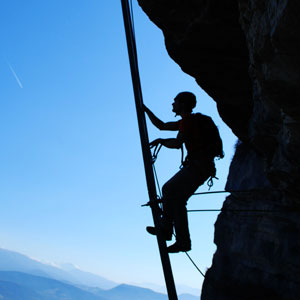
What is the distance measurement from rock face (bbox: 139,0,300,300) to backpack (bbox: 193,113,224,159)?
4.24ft

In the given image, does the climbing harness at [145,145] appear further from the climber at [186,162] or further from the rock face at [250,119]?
the rock face at [250,119]

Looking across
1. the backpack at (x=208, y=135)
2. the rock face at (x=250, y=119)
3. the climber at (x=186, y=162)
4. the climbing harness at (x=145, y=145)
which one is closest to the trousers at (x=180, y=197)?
the climber at (x=186, y=162)

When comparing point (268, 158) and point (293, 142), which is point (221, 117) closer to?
point (268, 158)

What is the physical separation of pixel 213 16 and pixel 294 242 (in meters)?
8.26

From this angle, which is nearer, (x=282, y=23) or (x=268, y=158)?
(x=282, y=23)

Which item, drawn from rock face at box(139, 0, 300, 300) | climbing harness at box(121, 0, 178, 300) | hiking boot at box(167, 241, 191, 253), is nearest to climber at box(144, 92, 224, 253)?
hiking boot at box(167, 241, 191, 253)

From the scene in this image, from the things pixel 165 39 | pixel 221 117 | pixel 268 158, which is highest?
pixel 165 39

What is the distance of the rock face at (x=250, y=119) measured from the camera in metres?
5.70

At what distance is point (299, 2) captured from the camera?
394 centimetres

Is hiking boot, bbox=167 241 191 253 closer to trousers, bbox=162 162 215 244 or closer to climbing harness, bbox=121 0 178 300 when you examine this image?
trousers, bbox=162 162 215 244

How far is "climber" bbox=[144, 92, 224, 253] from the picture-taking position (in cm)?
517

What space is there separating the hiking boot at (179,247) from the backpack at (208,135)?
5.11 feet

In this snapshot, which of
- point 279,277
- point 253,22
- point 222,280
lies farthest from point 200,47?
point 222,280

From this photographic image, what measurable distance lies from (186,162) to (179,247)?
141 cm
